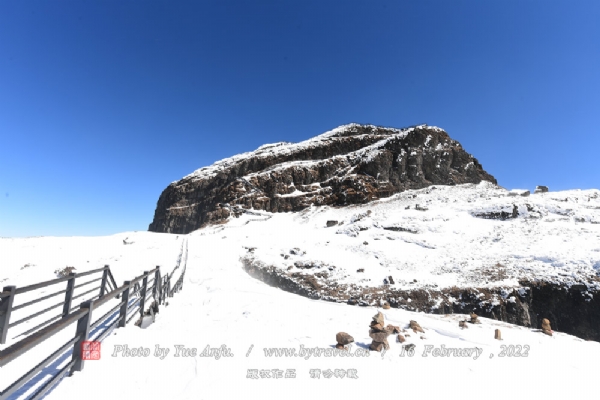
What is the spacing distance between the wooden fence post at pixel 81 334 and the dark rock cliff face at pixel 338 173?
47206 millimetres

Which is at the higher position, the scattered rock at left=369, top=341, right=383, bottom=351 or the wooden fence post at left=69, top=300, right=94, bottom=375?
the wooden fence post at left=69, top=300, right=94, bottom=375

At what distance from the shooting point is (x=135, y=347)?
5.05 metres

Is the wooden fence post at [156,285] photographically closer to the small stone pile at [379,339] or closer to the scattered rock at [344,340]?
the scattered rock at [344,340]

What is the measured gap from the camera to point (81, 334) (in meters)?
3.61

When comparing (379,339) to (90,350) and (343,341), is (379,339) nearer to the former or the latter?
(343,341)

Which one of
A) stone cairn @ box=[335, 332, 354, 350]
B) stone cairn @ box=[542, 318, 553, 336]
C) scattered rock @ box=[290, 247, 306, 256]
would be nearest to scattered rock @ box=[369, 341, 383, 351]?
stone cairn @ box=[335, 332, 354, 350]

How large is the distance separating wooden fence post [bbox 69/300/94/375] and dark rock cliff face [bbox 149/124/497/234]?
47.2 metres

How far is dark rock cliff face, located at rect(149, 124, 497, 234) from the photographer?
2051 inches

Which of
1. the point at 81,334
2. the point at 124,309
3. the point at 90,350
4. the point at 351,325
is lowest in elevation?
the point at 351,325

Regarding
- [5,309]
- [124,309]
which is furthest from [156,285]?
[5,309]

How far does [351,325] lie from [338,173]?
→ 54805mm

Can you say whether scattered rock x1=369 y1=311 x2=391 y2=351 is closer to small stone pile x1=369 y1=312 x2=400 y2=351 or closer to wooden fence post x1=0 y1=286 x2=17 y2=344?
small stone pile x1=369 y1=312 x2=400 y2=351

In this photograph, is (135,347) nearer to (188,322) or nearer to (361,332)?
(188,322)

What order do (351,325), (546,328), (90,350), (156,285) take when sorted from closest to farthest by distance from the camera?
(90,350) → (351,325) → (156,285) → (546,328)
